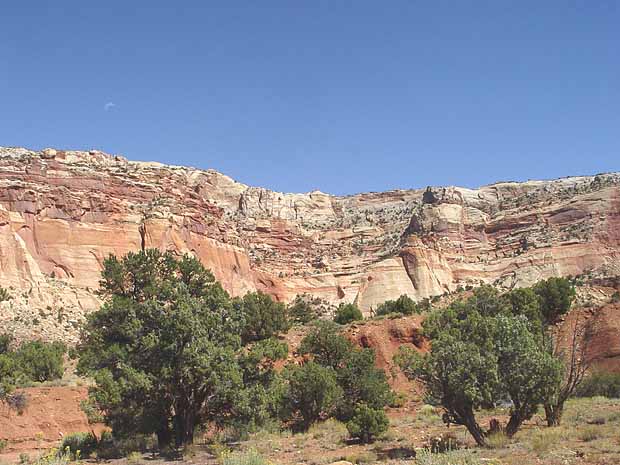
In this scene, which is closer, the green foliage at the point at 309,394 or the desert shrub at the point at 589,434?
the desert shrub at the point at 589,434

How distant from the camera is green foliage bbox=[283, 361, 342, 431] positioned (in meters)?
24.8

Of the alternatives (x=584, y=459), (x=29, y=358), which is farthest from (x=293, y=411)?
(x=29, y=358)

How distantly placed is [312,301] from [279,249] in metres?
15.3

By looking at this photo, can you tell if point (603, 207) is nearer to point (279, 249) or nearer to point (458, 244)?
point (458, 244)

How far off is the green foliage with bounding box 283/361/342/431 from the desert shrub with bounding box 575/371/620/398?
39.9 ft

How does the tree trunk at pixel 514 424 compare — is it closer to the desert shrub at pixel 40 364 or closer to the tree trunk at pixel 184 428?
the tree trunk at pixel 184 428

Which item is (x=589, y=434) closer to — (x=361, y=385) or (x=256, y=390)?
(x=256, y=390)

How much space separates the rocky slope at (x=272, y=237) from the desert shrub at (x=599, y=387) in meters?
30.2

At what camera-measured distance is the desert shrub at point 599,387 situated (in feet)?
93.7

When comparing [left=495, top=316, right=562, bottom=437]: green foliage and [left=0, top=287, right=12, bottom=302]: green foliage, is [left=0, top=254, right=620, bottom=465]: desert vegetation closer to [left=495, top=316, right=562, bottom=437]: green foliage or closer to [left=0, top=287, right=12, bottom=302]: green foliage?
[left=495, top=316, right=562, bottom=437]: green foliage

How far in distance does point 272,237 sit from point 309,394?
66408mm

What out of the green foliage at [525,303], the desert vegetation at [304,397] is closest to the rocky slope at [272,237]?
the green foliage at [525,303]

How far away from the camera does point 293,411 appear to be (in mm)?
25344

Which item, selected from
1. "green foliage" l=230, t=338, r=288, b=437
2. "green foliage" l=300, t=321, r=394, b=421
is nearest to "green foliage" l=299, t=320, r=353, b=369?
"green foliage" l=300, t=321, r=394, b=421
